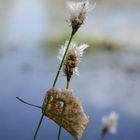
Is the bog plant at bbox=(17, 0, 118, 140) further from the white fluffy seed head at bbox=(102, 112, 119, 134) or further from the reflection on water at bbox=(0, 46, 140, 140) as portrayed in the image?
the reflection on water at bbox=(0, 46, 140, 140)

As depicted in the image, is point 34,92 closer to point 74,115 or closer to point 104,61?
point 104,61

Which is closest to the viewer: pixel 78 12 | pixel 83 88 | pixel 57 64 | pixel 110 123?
pixel 78 12

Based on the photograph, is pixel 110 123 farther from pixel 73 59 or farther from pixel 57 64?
pixel 57 64

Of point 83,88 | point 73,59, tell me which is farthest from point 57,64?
point 73,59

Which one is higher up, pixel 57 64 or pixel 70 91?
pixel 57 64

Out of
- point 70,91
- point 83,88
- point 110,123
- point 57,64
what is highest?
point 57,64

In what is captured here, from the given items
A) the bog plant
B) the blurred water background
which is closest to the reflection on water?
the blurred water background

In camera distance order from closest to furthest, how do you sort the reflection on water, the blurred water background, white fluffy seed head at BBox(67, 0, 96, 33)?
white fluffy seed head at BBox(67, 0, 96, 33)
the reflection on water
the blurred water background
